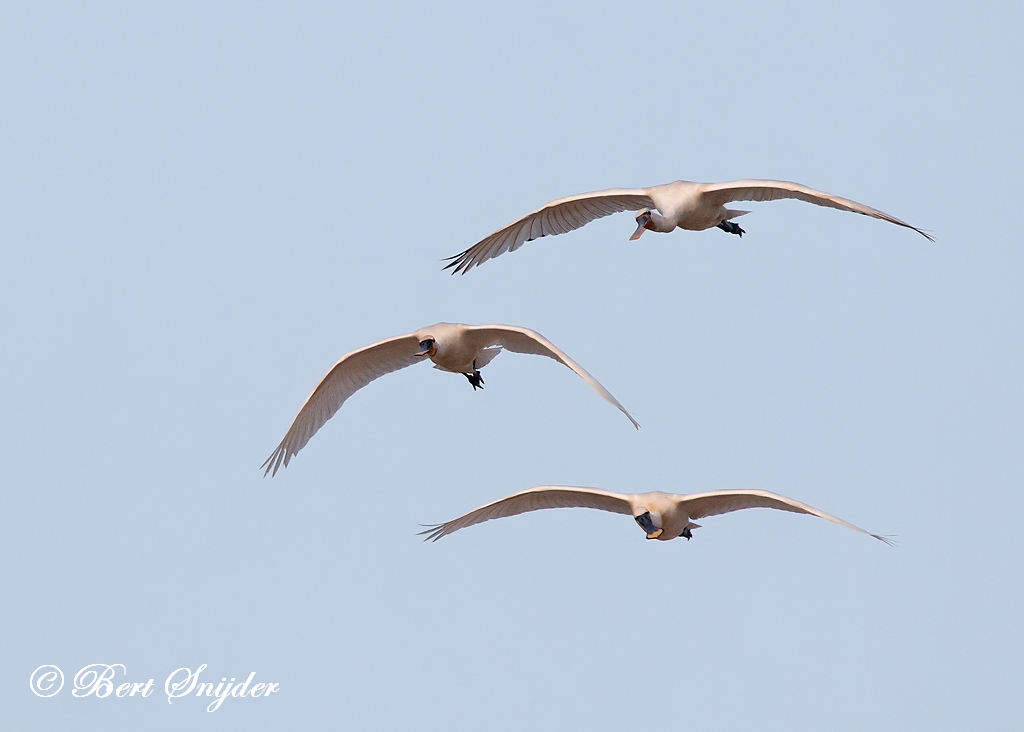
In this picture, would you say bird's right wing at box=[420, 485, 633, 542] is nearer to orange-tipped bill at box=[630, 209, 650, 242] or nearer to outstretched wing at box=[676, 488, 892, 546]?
outstretched wing at box=[676, 488, 892, 546]

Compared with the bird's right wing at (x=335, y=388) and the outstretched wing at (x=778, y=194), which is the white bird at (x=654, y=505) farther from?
the outstretched wing at (x=778, y=194)

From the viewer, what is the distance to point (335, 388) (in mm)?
26219

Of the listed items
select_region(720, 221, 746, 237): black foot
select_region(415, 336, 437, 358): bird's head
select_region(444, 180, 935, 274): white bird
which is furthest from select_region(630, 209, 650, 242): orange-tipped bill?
select_region(415, 336, 437, 358): bird's head

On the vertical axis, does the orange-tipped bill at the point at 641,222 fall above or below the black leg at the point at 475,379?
above

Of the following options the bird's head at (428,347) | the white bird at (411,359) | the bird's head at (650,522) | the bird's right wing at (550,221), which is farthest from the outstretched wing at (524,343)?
the bird's head at (650,522)

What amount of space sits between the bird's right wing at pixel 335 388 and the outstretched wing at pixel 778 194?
4292 millimetres

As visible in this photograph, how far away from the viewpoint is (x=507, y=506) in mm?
26141

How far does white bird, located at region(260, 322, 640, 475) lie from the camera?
2408 centimetres

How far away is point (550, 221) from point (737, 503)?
404 centimetres

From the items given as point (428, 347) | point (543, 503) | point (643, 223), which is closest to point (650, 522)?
point (543, 503)

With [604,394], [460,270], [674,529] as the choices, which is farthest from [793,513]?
[460,270]

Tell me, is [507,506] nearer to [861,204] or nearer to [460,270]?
[460,270]

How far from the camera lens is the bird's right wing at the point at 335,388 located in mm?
25875

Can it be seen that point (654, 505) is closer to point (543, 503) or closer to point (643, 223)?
point (543, 503)
